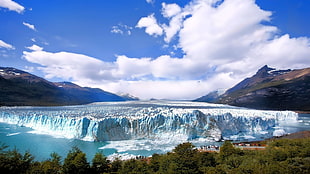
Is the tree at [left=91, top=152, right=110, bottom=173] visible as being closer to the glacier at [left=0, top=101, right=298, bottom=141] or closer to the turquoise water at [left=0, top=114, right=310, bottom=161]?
the turquoise water at [left=0, top=114, right=310, bottom=161]

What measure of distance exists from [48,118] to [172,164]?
2868 centimetres

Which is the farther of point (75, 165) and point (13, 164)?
point (75, 165)

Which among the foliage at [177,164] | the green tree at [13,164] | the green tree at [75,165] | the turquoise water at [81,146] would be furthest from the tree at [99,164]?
the turquoise water at [81,146]

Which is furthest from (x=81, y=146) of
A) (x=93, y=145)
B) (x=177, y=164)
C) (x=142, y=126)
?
(x=177, y=164)

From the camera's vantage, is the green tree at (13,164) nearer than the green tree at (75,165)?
Yes

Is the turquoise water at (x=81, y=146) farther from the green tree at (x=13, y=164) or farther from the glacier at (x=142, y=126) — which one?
the green tree at (x=13, y=164)

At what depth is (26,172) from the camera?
1098 cm

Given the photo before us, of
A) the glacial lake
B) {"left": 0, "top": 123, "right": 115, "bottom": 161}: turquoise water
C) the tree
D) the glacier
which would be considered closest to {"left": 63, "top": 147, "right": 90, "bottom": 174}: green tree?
the tree

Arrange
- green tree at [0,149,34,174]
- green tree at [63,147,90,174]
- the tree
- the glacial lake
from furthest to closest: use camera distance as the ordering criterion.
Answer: the glacial lake → the tree → green tree at [63,147,90,174] → green tree at [0,149,34,174]

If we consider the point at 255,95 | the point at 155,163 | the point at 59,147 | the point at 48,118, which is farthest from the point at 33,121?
the point at 255,95

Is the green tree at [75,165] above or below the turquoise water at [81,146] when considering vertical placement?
above

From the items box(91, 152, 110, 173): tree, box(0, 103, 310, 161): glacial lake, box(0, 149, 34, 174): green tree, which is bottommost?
box(0, 103, 310, 161): glacial lake

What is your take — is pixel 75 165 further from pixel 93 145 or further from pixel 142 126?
pixel 142 126

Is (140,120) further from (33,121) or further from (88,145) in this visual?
(33,121)
